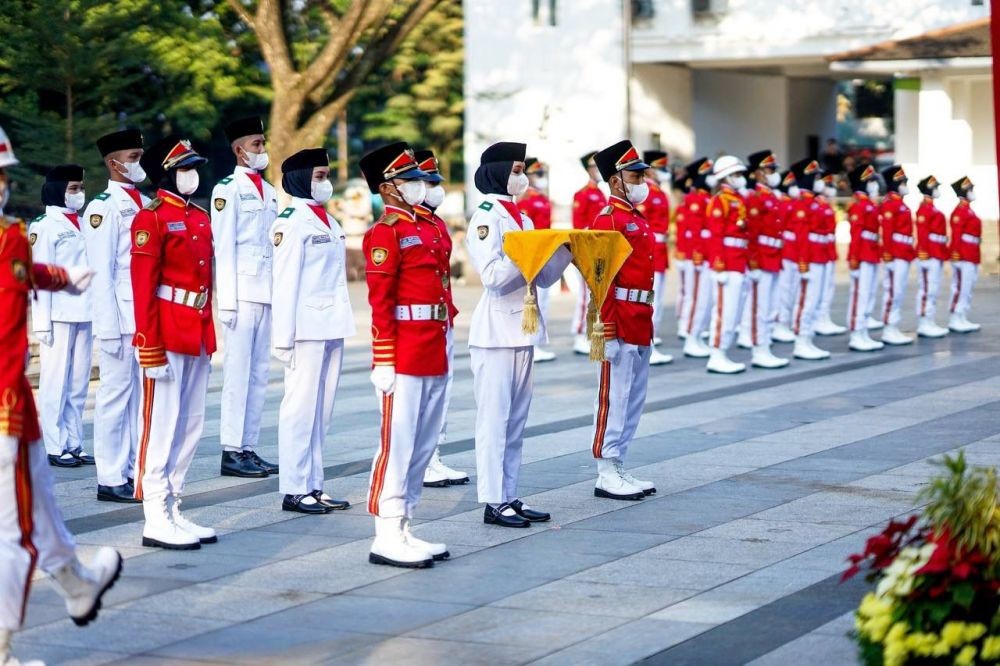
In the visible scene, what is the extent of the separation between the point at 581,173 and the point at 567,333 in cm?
2448

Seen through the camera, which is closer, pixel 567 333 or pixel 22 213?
pixel 567 333

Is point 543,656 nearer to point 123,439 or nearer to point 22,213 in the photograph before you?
point 123,439

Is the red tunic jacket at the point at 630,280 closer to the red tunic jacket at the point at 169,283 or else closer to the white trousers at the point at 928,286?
the red tunic jacket at the point at 169,283

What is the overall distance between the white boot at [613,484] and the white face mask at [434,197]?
189 centimetres

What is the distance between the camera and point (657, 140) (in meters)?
44.9

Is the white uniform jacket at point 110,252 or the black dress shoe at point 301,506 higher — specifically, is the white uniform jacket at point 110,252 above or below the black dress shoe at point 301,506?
above

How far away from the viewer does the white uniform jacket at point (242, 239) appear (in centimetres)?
1057

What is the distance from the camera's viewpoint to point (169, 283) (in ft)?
28.6

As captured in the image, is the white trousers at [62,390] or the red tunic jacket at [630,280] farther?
the white trousers at [62,390]

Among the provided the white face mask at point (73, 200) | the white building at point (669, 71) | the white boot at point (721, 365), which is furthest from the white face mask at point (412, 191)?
the white building at point (669, 71)

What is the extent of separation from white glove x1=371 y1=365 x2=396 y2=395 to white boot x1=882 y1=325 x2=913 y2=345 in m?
12.5

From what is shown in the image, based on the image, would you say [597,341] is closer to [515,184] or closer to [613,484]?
[613,484]

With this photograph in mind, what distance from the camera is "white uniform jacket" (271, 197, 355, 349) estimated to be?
950 cm

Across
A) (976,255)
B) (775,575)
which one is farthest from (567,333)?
(775,575)
